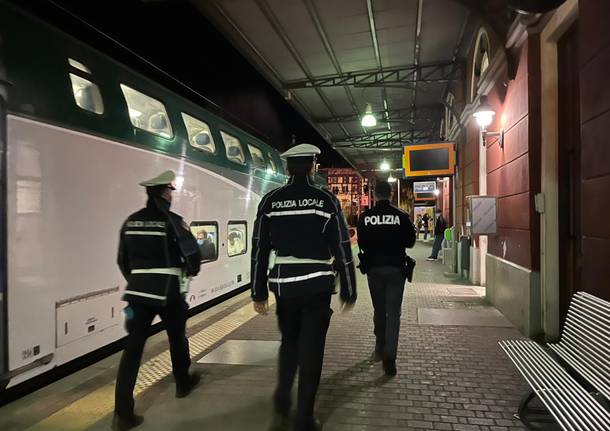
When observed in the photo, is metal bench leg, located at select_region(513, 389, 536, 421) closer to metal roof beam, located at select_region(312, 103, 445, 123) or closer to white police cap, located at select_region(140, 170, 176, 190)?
white police cap, located at select_region(140, 170, 176, 190)

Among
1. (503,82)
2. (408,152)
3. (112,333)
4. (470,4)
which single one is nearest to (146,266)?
(112,333)

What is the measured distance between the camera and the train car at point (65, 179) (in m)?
3.35

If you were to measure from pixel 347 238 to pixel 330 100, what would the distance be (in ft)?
48.0

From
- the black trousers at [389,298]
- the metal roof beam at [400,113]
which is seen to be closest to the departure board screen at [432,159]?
the metal roof beam at [400,113]

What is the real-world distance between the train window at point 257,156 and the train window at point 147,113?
3.39 metres

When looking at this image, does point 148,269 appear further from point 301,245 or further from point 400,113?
point 400,113

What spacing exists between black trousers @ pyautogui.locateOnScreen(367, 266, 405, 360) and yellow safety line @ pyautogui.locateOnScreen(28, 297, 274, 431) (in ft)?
7.19

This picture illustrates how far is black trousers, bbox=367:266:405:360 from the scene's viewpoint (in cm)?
427

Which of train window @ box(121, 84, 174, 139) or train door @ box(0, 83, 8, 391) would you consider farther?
train window @ box(121, 84, 174, 139)

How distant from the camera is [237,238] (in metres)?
8.17

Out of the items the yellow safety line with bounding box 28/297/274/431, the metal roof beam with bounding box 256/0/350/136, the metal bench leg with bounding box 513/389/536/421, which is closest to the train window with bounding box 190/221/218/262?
the yellow safety line with bounding box 28/297/274/431

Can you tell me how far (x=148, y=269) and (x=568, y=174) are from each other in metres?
4.96

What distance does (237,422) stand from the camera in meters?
Result: 3.30

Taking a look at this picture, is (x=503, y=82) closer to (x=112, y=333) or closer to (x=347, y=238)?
(x=347, y=238)
